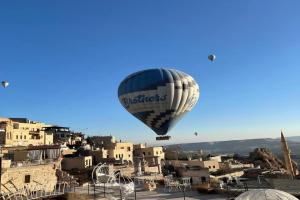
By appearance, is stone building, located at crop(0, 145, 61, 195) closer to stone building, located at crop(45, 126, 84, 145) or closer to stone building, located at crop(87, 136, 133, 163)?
stone building, located at crop(87, 136, 133, 163)

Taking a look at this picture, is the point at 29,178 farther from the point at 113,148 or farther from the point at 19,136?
the point at 113,148

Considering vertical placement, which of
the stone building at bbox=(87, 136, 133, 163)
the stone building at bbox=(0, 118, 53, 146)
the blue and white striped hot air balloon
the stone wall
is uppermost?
the blue and white striped hot air balloon

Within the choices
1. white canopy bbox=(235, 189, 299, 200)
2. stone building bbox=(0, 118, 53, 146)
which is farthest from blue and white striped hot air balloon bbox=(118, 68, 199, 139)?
stone building bbox=(0, 118, 53, 146)

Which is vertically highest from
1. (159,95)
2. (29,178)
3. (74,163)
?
(159,95)

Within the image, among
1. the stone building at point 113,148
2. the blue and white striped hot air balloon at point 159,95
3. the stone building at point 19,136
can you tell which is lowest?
the stone building at point 113,148

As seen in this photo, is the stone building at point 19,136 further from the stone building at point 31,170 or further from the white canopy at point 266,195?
the white canopy at point 266,195

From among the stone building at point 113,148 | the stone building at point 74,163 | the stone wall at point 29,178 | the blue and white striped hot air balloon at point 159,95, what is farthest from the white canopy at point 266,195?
the stone building at point 113,148

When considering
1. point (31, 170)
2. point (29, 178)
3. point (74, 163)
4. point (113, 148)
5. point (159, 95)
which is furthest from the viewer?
point (113, 148)

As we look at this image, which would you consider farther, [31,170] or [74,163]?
[74,163]

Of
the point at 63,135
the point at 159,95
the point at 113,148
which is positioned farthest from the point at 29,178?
the point at 63,135

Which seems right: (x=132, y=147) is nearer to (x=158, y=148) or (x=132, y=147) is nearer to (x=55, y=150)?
(x=158, y=148)
